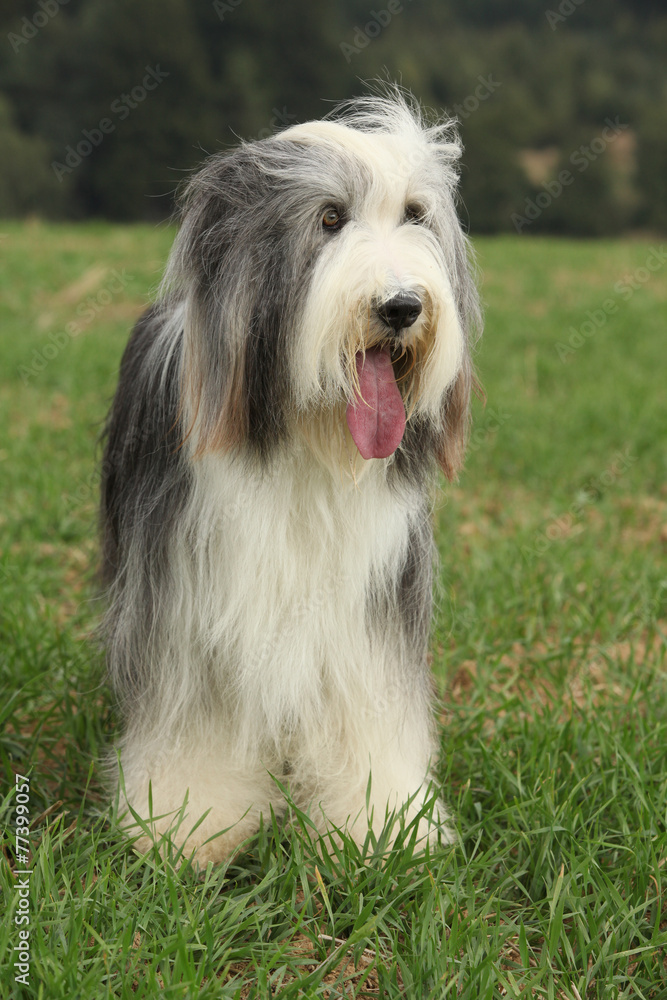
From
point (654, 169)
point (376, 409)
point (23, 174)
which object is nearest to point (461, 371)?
point (376, 409)

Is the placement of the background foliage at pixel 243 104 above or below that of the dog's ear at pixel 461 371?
above

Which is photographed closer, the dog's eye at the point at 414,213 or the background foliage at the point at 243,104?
the dog's eye at the point at 414,213

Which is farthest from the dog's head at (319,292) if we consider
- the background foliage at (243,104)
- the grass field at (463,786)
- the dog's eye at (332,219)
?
the background foliage at (243,104)

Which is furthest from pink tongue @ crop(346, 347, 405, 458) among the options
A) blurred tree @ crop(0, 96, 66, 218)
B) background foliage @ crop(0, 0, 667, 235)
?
blurred tree @ crop(0, 96, 66, 218)

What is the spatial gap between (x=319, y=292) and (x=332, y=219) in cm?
21

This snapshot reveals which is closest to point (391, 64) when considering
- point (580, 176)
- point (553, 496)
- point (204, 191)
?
point (580, 176)

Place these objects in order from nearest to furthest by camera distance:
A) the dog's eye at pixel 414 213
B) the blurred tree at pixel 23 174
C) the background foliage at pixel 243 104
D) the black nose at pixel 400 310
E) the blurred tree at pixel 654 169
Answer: the black nose at pixel 400 310
the dog's eye at pixel 414 213
the blurred tree at pixel 23 174
the background foliage at pixel 243 104
the blurred tree at pixel 654 169

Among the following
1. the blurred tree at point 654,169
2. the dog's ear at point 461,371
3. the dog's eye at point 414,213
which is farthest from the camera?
the blurred tree at point 654,169

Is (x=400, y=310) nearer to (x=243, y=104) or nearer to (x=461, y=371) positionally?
(x=461, y=371)

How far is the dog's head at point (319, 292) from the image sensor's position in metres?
2.04

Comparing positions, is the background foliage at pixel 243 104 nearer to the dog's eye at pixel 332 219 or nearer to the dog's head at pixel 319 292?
the dog's head at pixel 319 292

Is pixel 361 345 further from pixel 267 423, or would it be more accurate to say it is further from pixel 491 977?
pixel 491 977

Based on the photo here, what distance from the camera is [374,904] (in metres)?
2.37

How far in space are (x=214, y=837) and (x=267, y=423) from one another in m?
1.12
